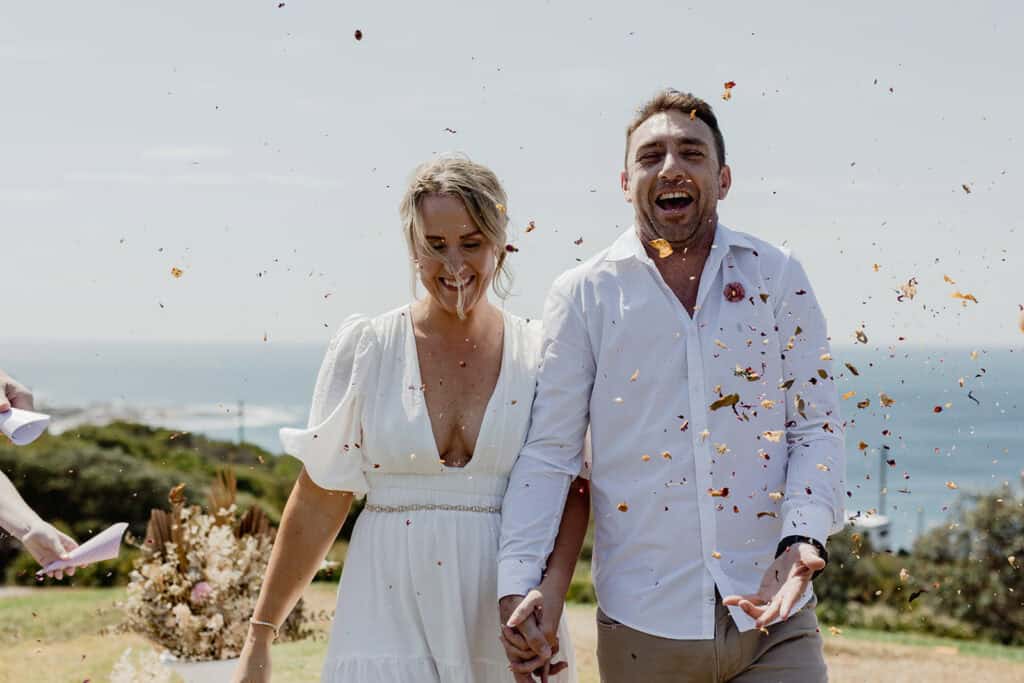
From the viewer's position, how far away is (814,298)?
3.27 m

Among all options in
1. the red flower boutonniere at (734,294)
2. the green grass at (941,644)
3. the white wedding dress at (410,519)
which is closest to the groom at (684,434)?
the red flower boutonniere at (734,294)

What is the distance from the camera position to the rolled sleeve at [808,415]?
10.0ft

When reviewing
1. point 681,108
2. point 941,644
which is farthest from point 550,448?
point 941,644

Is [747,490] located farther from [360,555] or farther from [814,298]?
[360,555]

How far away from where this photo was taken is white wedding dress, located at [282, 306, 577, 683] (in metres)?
3.21

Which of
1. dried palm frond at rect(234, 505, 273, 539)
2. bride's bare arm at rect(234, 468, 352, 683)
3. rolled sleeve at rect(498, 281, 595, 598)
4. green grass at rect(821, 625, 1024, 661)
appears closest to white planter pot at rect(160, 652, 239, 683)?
dried palm frond at rect(234, 505, 273, 539)

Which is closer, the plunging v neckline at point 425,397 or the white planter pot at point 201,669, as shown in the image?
the plunging v neckline at point 425,397

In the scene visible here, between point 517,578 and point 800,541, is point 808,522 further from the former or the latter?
point 517,578

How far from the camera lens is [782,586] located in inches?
116

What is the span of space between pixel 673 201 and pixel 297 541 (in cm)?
142

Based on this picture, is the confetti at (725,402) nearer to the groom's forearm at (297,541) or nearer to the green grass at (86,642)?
the groom's forearm at (297,541)

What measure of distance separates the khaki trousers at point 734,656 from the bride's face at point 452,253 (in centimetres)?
102

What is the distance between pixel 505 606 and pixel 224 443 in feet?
56.0

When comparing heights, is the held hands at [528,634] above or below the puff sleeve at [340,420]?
below
